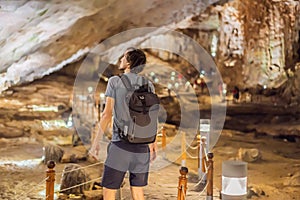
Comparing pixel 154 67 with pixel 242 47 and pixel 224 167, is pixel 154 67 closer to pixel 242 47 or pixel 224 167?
pixel 242 47

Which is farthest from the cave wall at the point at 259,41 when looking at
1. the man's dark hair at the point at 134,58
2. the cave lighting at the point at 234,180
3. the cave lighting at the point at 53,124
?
the man's dark hair at the point at 134,58

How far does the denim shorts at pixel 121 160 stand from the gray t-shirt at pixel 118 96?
0.28 feet

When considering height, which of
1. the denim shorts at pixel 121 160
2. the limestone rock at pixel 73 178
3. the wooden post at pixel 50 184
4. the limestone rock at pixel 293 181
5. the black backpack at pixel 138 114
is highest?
the black backpack at pixel 138 114

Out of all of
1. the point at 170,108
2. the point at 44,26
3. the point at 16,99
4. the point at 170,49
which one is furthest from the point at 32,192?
the point at 170,49

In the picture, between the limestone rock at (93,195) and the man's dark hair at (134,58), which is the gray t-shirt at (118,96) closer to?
the man's dark hair at (134,58)

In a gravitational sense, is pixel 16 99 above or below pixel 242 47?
below

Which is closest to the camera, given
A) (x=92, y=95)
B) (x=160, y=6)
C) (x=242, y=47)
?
(x=160, y=6)

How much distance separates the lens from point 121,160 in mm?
3197

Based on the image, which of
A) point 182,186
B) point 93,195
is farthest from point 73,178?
point 182,186

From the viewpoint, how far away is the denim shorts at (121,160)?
319 cm

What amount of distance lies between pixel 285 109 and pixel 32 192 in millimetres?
14389

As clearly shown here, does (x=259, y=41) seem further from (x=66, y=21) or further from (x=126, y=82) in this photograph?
(x=126, y=82)

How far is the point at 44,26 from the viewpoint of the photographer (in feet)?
22.1

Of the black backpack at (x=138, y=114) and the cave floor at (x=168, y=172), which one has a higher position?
the black backpack at (x=138, y=114)
